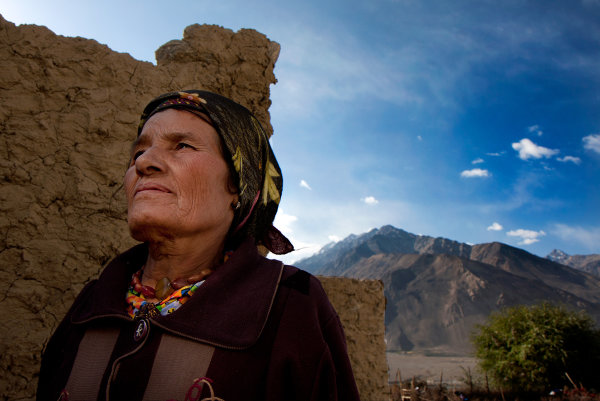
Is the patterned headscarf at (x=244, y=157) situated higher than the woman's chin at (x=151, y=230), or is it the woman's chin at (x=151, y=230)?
the patterned headscarf at (x=244, y=157)

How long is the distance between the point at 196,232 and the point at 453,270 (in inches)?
2525

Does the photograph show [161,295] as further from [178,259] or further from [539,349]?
[539,349]

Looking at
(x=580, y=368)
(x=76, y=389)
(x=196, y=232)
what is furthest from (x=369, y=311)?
(x=580, y=368)

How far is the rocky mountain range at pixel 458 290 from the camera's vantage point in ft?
155

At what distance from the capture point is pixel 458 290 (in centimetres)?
5334

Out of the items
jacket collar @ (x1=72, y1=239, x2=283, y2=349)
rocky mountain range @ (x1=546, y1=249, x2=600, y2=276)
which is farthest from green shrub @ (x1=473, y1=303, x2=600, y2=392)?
rocky mountain range @ (x1=546, y1=249, x2=600, y2=276)

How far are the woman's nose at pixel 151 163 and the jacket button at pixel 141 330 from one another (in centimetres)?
47

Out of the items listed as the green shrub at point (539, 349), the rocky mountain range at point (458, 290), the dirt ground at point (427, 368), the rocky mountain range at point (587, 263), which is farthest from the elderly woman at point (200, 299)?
the rocky mountain range at point (587, 263)

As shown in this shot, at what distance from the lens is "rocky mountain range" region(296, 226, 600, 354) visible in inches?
1864

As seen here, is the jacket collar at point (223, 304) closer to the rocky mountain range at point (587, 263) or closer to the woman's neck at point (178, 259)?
the woman's neck at point (178, 259)

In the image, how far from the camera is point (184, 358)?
35.6 inches

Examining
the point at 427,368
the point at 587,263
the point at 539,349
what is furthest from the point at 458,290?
the point at 587,263

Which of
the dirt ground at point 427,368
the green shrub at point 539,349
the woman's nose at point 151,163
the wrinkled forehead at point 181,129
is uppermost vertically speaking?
the wrinkled forehead at point 181,129

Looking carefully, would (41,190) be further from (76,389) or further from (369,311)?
(369,311)
